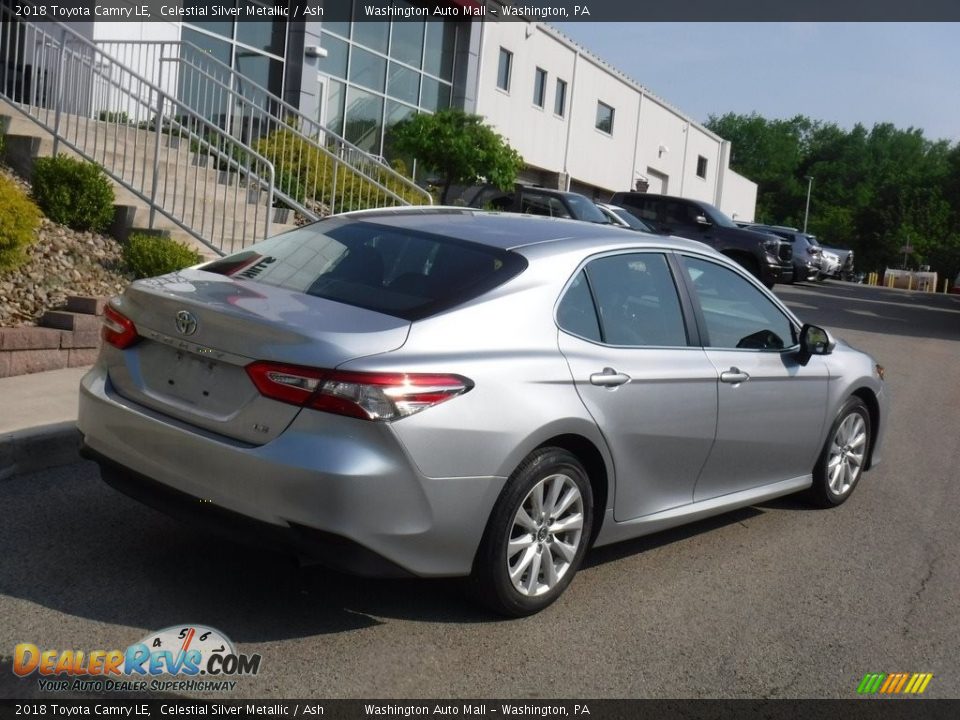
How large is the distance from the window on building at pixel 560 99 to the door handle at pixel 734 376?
29.1 m

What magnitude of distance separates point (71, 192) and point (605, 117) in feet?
96.9

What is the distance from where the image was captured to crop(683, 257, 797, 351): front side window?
18.4ft

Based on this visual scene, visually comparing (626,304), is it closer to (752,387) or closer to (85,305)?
Answer: (752,387)

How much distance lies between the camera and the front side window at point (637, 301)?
495 centimetres

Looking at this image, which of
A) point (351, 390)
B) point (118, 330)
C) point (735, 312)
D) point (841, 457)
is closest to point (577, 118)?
point (841, 457)

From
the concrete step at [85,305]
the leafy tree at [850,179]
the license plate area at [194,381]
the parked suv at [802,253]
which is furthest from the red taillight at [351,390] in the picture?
the leafy tree at [850,179]

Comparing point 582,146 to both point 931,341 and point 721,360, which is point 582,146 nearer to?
point 931,341

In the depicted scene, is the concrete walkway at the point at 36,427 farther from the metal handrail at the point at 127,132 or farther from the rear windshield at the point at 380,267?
the metal handrail at the point at 127,132

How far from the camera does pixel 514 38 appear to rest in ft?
97.7

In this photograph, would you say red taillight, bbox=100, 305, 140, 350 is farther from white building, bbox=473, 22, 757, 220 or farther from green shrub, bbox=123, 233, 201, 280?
white building, bbox=473, 22, 757, 220

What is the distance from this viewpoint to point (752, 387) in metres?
5.66

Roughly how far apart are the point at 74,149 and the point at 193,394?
25.7 feet

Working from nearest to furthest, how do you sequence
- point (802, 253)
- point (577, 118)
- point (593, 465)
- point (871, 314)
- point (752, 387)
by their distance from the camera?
point (593, 465)
point (752, 387)
point (871, 314)
point (802, 253)
point (577, 118)

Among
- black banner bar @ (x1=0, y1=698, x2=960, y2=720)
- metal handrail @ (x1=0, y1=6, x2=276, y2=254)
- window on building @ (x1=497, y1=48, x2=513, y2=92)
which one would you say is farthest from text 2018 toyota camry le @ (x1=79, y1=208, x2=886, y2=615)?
window on building @ (x1=497, y1=48, x2=513, y2=92)
